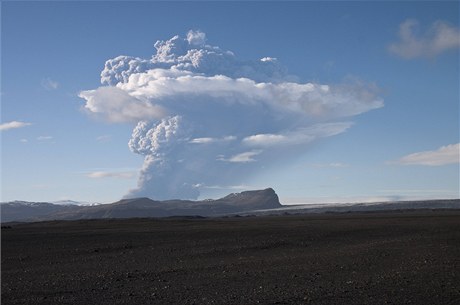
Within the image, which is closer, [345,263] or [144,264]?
[345,263]

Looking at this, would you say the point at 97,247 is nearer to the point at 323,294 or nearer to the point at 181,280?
the point at 181,280

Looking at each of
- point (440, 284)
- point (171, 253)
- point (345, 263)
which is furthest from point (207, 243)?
point (440, 284)

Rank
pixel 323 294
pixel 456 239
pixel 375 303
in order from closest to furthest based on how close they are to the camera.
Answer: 1. pixel 375 303
2. pixel 323 294
3. pixel 456 239

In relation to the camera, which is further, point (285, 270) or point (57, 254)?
point (57, 254)

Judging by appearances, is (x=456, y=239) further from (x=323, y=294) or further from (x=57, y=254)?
(x=57, y=254)

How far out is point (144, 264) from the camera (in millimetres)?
23219

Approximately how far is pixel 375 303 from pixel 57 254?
20.3 m

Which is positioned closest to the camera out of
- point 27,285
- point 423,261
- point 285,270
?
point 27,285

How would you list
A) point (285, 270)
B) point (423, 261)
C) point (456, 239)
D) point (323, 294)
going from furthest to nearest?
point (456, 239) → point (423, 261) → point (285, 270) → point (323, 294)

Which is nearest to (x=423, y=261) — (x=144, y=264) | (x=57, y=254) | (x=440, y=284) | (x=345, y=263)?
(x=345, y=263)

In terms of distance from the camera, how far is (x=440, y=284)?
634 inches

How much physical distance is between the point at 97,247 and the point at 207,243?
20.9 feet

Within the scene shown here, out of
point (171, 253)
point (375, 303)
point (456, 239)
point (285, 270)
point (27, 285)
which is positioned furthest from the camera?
point (456, 239)

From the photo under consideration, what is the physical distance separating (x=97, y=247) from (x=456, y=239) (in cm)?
2026
